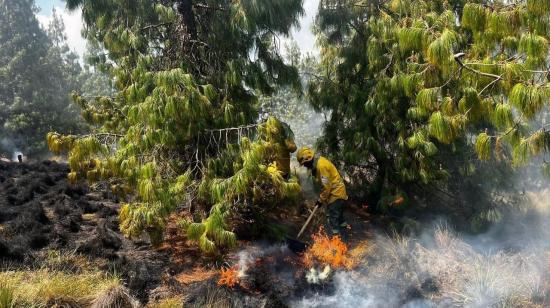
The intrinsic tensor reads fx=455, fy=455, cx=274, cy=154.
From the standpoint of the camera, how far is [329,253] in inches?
274

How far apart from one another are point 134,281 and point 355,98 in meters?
4.90

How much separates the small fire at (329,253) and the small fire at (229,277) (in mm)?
1085

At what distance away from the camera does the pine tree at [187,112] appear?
551 cm

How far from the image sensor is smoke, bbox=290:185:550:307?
19.9ft

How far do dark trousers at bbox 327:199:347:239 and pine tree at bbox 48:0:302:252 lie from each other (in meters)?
1.28

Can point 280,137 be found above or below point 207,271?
above

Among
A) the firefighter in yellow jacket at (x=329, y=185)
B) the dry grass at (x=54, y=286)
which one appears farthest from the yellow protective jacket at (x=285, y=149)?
the dry grass at (x=54, y=286)

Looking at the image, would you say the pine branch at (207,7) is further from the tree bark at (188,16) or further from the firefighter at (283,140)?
the firefighter at (283,140)

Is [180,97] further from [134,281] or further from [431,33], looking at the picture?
[431,33]

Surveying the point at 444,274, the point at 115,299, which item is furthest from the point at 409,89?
the point at 115,299

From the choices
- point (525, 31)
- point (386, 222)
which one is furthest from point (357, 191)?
point (525, 31)

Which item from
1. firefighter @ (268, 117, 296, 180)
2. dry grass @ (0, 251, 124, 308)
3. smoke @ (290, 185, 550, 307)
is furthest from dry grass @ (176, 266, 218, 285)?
firefighter @ (268, 117, 296, 180)

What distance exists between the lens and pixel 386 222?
29.3 ft

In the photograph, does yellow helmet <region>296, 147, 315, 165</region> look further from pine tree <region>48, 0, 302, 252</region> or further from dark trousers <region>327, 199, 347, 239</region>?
dark trousers <region>327, 199, 347, 239</region>
